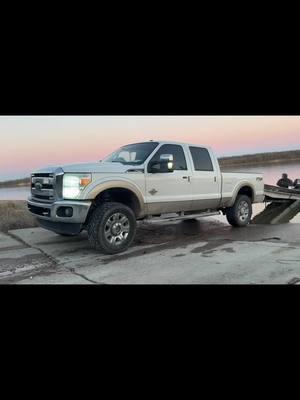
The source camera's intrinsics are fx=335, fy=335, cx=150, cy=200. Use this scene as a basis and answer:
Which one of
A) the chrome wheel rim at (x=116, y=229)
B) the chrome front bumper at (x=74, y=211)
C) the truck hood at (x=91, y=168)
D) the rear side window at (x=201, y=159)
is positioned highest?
the rear side window at (x=201, y=159)

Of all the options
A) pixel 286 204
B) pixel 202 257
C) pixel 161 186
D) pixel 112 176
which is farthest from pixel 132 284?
pixel 286 204

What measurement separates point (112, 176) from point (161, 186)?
1.22 m

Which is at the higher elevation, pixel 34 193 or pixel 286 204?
pixel 34 193

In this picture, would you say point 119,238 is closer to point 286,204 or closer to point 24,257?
point 24,257

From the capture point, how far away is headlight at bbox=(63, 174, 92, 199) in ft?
18.5

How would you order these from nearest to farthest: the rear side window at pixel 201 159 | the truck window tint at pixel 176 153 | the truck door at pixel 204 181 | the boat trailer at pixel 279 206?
1. the truck window tint at pixel 176 153
2. the truck door at pixel 204 181
3. the rear side window at pixel 201 159
4. the boat trailer at pixel 279 206

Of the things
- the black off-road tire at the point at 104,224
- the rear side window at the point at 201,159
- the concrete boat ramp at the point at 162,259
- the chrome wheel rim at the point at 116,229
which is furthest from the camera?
the rear side window at the point at 201,159

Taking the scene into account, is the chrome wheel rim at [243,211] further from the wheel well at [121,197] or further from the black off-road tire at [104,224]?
the black off-road tire at [104,224]

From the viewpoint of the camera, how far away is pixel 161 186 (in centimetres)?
676

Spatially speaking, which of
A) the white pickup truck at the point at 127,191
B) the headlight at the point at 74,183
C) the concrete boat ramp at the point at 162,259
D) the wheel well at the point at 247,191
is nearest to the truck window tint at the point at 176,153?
the white pickup truck at the point at 127,191

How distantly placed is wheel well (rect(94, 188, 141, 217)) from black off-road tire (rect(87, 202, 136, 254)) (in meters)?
0.20

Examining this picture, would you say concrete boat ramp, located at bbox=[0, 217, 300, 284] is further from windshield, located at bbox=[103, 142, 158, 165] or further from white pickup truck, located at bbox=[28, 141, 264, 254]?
windshield, located at bbox=[103, 142, 158, 165]

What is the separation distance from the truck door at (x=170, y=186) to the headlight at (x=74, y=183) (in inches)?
52.5

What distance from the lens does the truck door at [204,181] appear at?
755cm
